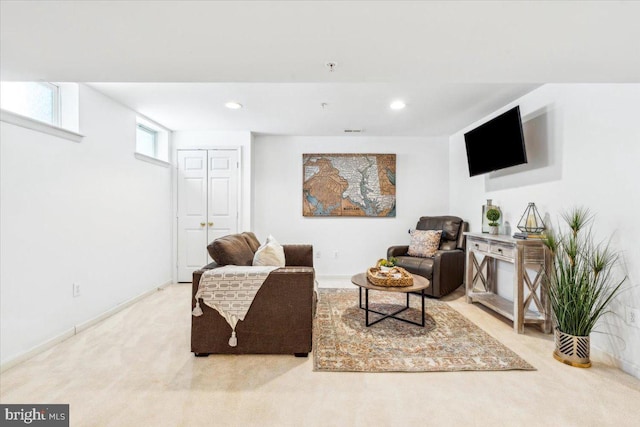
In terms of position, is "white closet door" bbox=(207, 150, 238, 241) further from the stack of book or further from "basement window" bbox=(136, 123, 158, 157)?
the stack of book

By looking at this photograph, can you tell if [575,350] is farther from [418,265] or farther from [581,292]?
[418,265]

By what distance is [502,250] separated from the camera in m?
2.81

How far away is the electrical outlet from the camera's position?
193 cm

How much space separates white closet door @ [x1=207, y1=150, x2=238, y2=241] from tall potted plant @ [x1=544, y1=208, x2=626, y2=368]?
3.81m

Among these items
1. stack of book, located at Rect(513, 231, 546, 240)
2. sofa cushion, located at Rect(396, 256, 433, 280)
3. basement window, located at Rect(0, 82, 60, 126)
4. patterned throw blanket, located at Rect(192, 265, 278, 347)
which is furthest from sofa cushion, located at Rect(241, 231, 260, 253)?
stack of book, located at Rect(513, 231, 546, 240)

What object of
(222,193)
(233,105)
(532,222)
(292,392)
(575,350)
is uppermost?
(233,105)

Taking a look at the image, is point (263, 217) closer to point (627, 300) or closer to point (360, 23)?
point (360, 23)

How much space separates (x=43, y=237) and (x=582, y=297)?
409 centimetres

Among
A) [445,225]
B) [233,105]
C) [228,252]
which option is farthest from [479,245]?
[233,105]

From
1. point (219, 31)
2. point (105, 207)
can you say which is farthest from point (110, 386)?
point (219, 31)

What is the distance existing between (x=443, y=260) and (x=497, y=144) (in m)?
1.44

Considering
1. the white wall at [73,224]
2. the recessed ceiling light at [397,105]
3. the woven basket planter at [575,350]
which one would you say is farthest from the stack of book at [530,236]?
the white wall at [73,224]

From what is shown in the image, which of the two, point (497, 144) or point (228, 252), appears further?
point (497, 144)

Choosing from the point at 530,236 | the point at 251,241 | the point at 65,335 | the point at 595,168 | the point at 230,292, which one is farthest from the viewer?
the point at 251,241
